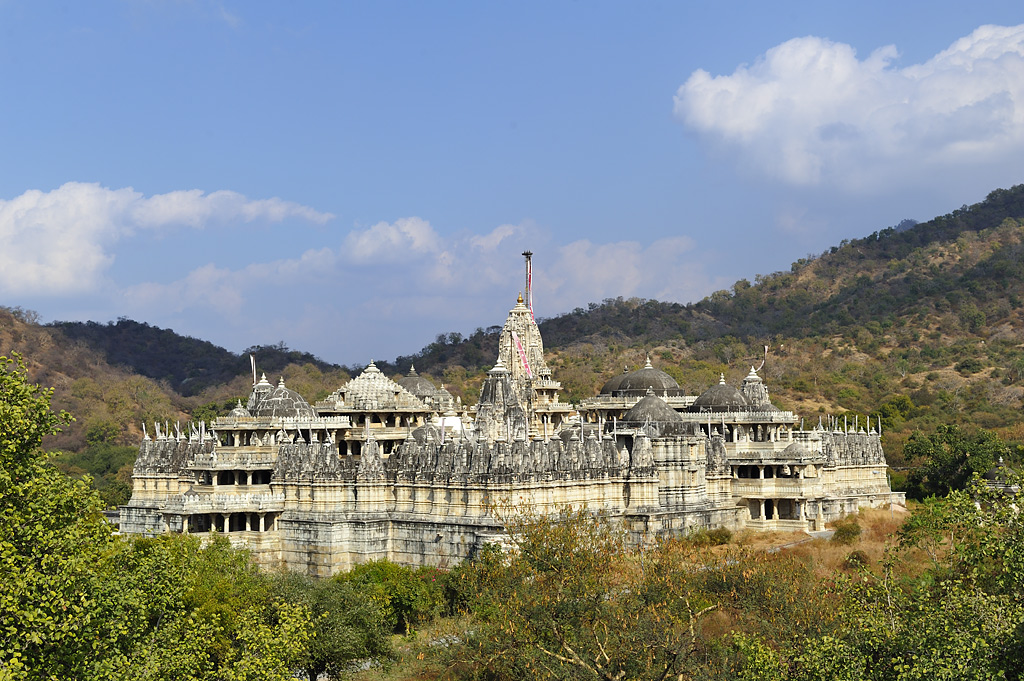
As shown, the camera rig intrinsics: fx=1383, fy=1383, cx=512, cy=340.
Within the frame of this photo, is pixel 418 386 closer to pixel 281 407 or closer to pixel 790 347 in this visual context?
pixel 281 407

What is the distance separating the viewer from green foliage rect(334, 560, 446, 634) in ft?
143

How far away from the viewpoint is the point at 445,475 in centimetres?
5131

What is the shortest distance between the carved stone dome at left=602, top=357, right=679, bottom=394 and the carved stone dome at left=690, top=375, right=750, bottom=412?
220 inches

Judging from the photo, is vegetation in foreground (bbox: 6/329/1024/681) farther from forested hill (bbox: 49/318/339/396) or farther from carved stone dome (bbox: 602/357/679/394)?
forested hill (bbox: 49/318/339/396)

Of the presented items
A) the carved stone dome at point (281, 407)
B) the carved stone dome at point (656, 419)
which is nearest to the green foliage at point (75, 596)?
the carved stone dome at point (281, 407)

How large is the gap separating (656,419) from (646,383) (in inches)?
552

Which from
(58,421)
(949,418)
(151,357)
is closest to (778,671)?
(58,421)

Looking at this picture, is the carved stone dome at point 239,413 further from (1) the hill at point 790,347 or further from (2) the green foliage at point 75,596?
(1) the hill at point 790,347

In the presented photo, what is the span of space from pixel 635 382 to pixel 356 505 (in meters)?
26.1

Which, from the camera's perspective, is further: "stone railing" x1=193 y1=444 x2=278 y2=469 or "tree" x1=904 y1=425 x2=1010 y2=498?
"tree" x1=904 y1=425 x2=1010 y2=498

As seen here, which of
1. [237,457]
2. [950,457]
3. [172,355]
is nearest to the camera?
[237,457]

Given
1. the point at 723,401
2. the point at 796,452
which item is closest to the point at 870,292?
the point at 723,401

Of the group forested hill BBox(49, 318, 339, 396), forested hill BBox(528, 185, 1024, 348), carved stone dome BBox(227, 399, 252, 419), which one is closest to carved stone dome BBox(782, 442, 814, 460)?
carved stone dome BBox(227, 399, 252, 419)

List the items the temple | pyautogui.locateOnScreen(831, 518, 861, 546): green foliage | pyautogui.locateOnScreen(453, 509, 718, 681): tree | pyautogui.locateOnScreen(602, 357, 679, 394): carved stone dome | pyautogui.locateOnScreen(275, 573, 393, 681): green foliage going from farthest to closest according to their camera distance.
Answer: pyautogui.locateOnScreen(602, 357, 679, 394): carved stone dome, pyautogui.locateOnScreen(831, 518, 861, 546): green foliage, the temple, pyautogui.locateOnScreen(275, 573, 393, 681): green foliage, pyautogui.locateOnScreen(453, 509, 718, 681): tree
